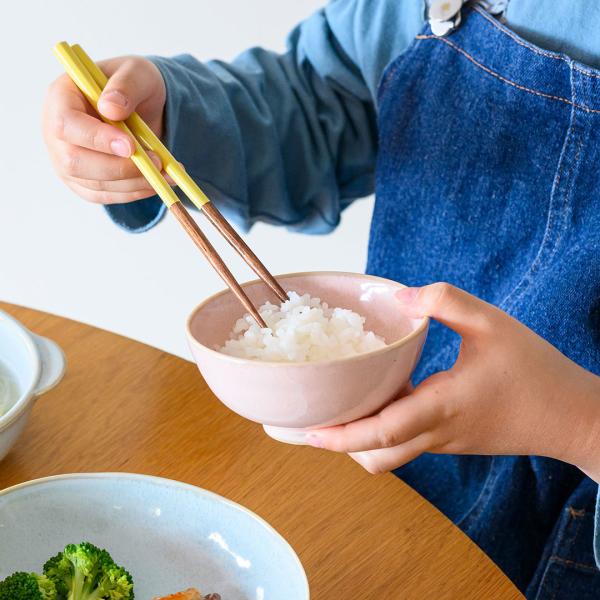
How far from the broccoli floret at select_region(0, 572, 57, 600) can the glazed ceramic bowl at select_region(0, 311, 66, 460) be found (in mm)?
147

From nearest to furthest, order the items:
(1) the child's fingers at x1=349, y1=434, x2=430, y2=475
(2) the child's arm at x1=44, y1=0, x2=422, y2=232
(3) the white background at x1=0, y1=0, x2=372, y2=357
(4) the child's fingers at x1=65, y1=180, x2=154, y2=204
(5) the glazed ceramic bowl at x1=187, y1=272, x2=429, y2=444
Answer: (5) the glazed ceramic bowl at x1=187, y1=272, x2=429, y2=444
(1) the child's fingers at x1=349, y1=434, x2=430, y2=475
(4) the child's fingers at x1=65, y1=180, x2=154, y2=204
(2) the child's arm at x1=44, y1=0, x2=422, y2=232
(3) the white background at x1=0, y1=0, x2=372, y2=357

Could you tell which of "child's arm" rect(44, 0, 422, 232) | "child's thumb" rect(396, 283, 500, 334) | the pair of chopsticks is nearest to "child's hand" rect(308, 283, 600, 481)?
"child's thumb" rect(396, 283, 500, 334)

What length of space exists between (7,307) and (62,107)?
0.32m

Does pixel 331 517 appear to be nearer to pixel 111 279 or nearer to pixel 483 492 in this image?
pixel 483 492

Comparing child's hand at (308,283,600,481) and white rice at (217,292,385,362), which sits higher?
white rice at (217,292,385,362)

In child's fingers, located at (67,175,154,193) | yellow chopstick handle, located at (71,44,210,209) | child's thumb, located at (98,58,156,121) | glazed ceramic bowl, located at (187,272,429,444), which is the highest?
child's thumb, located at (98,58,156,121)

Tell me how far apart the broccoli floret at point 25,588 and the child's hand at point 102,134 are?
37 centimetres

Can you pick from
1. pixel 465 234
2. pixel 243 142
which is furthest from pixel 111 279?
pixel 465 234

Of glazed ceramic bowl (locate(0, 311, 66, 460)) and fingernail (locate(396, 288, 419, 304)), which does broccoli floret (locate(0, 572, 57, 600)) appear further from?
fingernail (locate(396, 288, 419, 304))

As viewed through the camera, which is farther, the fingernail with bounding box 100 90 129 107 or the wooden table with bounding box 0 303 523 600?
the fingernail with bounding box 100 90 129 107

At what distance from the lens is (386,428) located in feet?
2.10

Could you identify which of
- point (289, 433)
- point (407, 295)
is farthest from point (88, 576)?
point (407, 295)

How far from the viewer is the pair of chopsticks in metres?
0.70

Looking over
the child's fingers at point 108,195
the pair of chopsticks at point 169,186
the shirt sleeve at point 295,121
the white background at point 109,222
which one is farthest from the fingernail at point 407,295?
the white background at point 109,222
